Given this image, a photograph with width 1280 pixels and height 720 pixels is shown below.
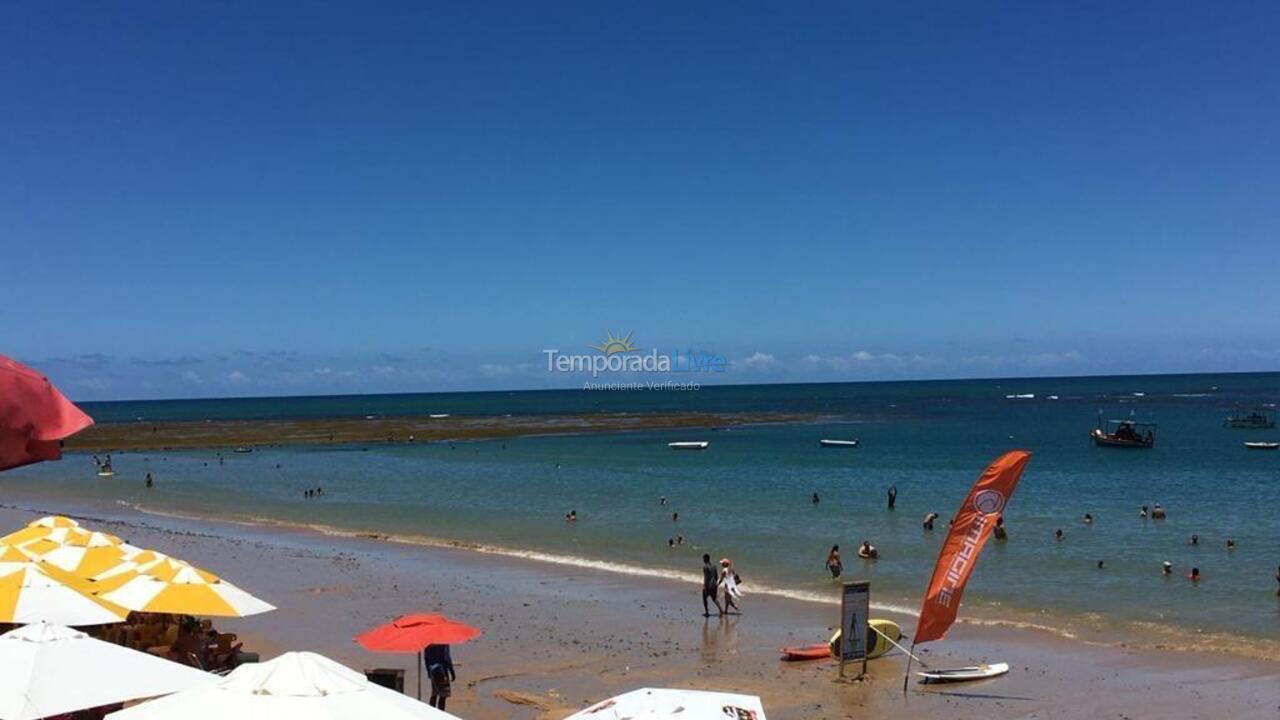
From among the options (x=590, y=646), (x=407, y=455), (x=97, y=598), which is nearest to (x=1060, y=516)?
(x=590, y=646)

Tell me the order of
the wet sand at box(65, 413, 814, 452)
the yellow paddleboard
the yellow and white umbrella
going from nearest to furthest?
the yellow and white umbrella → the yellow paddleboard → the wet sand at box(65, 413, 814, 452)

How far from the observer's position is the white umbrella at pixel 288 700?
636cm

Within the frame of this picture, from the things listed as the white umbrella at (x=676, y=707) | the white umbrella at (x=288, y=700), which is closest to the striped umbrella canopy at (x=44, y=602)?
the white umbrella at (x=288, y=700)

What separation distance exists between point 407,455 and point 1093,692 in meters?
62.3

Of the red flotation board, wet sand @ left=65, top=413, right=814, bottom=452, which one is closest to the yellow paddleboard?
the red flotation board

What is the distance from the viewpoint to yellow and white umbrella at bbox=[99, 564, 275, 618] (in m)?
12.5

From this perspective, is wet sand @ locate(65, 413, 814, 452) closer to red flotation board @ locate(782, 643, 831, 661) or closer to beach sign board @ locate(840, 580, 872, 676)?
red flotation board @ locate(782, 643, 831, 661)

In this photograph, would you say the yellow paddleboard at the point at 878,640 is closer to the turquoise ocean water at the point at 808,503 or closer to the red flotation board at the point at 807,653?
the red flotation board at the point at 807,653

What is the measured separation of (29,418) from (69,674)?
4.41m

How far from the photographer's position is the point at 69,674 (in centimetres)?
825

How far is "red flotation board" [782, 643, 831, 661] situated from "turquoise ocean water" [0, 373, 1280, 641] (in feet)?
20.7

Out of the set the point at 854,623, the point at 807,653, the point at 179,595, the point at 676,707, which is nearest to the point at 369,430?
the point at 807,653

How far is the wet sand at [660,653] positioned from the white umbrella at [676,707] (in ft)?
17.0

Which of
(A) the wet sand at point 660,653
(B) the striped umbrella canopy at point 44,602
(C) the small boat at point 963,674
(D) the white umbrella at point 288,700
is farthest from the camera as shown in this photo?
(C) the small boat at point 963,674
